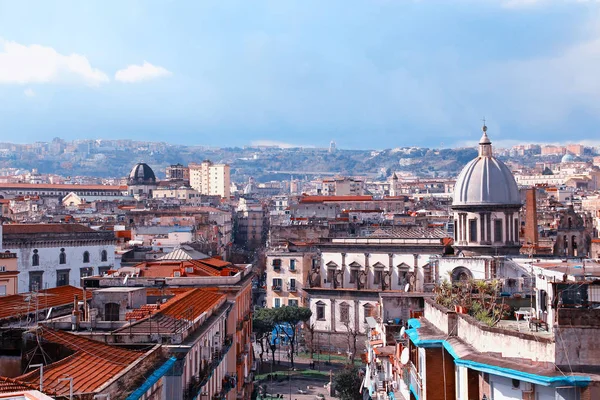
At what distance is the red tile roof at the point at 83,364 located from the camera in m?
18.2

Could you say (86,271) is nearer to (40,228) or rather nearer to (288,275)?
(40,228)

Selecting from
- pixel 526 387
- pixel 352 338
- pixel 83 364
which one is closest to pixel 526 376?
pixel 526 387

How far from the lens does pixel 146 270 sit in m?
45.2

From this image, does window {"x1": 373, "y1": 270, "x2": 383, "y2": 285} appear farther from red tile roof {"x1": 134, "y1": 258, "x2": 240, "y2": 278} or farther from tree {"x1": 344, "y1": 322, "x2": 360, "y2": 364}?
red tile roof {"x1": 134, "y1": 258, "x2": 240, "y2": 278}

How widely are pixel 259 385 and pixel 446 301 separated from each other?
3739 centimetres

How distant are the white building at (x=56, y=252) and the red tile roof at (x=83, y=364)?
35.5 m

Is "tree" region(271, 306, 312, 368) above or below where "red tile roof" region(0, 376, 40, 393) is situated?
below

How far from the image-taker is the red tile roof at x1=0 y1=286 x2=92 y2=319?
30.2m

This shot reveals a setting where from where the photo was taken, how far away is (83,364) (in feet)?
66.0

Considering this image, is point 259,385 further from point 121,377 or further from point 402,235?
point 121,377

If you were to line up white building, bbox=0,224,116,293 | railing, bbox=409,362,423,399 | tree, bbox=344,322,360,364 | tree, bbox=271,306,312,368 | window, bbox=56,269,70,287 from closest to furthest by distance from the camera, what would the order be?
1. railing, bbox=409,362,423,399
2. white building, bbox=0,224,116,293
3. window, bbox=56,269,70,287
4. tree, bbox=344,322,360,364
5. tree, bbox=271,306,312,368

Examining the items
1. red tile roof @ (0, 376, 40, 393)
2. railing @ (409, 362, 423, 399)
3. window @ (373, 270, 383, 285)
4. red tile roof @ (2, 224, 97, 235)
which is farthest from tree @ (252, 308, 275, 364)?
red tile roof @ (0, 376, 40, 393)

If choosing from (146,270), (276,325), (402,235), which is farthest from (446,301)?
(402,235)

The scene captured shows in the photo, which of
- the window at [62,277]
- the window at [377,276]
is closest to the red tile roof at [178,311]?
the window at [62,277]
